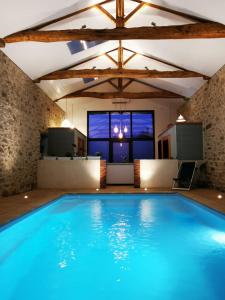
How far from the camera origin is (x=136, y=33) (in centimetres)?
567

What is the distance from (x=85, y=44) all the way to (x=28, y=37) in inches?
95.0

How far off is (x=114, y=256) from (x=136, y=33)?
4.68 meters

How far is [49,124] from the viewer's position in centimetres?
1014

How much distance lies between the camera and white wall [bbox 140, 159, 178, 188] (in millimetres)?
8695

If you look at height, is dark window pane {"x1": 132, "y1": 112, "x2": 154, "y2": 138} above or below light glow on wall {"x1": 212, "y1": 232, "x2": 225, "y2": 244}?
above

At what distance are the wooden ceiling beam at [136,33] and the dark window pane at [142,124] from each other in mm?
7726

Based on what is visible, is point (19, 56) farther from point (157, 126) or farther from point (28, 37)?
point (157, 126)

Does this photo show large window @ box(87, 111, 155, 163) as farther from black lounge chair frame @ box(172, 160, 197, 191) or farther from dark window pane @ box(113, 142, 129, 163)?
black lounge chair frame @ box(172, 160, 197, 191)

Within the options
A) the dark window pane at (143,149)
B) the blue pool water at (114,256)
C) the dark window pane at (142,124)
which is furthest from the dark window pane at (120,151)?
the blue pool water at (114,256)

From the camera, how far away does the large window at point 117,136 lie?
13.3 meters

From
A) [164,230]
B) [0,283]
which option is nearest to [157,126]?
[164,230]

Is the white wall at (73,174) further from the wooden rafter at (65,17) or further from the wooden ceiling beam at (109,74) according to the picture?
the wooden rafter at (65,17)

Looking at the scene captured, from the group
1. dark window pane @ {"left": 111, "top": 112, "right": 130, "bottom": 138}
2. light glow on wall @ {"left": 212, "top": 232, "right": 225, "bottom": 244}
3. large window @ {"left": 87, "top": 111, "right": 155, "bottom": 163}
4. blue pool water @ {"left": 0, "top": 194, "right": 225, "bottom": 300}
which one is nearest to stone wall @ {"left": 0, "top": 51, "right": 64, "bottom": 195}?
blue pool water @ {"left": 0, "top": 194, "right": 225, "bottom": 300}

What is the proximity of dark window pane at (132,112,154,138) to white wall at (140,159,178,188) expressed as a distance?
4.72 meters
